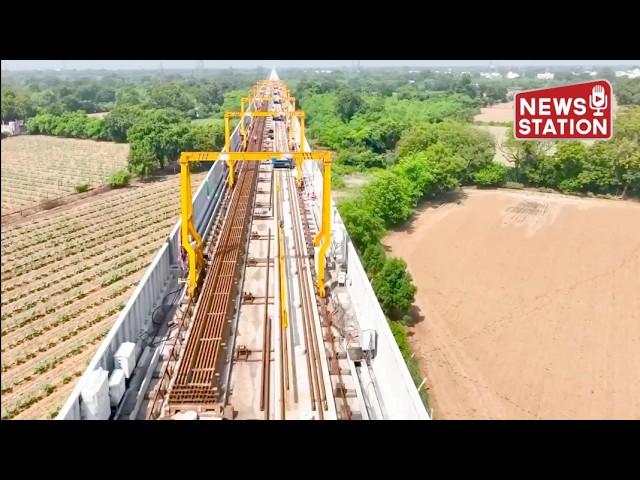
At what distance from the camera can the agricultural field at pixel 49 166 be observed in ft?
68.7

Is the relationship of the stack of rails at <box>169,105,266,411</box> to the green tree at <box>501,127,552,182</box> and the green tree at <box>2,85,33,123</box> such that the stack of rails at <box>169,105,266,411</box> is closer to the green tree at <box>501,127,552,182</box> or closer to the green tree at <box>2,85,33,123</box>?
the green tree at <box>501,127,552,182</box>

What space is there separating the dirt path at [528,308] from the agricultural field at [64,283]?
246 inches

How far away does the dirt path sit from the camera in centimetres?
981

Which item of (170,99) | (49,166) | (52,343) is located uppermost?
(170,99)

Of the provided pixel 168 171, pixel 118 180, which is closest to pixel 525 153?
pixel 168 171

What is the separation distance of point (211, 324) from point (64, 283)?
24.0 ft

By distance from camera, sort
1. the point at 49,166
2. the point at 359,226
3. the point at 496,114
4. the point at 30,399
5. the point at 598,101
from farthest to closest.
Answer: the point at 496,114 → the point at 49,166 → the point at 359,226 → the point at 30,399 → the point at 598,101

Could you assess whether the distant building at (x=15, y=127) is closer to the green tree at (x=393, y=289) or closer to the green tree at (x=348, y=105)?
the green tree at (x=348, y=105)

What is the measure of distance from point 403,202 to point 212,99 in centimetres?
3933

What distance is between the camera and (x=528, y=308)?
1301cm

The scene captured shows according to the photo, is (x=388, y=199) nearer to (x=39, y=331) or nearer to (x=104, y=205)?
(x=104, y=205)

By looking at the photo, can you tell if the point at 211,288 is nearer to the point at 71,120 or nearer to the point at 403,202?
the point at 403,202
